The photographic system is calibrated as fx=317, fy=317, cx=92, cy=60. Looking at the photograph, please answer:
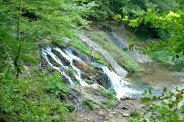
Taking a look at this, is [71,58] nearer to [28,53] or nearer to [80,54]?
[80,54]

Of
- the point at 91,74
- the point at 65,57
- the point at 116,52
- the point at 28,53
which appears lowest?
the point at 91,74

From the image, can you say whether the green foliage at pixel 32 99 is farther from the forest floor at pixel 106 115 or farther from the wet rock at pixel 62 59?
the wet rock at pixel 62 59

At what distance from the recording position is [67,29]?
7957 millimetres

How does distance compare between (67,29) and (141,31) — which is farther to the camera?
(141,31)

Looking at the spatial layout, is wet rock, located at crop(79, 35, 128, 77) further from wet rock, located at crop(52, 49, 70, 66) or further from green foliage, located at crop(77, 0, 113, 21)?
green foliage, located at crop(77, 0, 113, 21)

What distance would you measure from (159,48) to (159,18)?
0.37 metres

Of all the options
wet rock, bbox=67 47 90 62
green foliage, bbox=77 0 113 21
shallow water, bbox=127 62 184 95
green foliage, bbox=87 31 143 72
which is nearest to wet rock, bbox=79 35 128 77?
shallow water, bbox=127 62 184 95

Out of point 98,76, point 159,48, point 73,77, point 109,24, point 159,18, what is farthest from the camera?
point 109,24

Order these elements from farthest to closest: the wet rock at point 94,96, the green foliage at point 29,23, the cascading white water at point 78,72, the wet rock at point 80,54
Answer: the wet rock at point 80,54
the cascading white water at point 78,72
the wet rock at point 94,96
the green foliage at point 29,23

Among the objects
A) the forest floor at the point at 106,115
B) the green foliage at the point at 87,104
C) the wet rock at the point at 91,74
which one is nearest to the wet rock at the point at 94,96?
the green foliage at the point at 87,104

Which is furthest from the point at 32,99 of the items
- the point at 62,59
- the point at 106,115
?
the point at 62,59

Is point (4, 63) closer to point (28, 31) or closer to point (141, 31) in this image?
point (28, 31)

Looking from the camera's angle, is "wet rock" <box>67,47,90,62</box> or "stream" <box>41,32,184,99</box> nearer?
"stream" <box>41,32,184,99</box>

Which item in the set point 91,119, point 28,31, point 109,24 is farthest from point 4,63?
point 109,24
